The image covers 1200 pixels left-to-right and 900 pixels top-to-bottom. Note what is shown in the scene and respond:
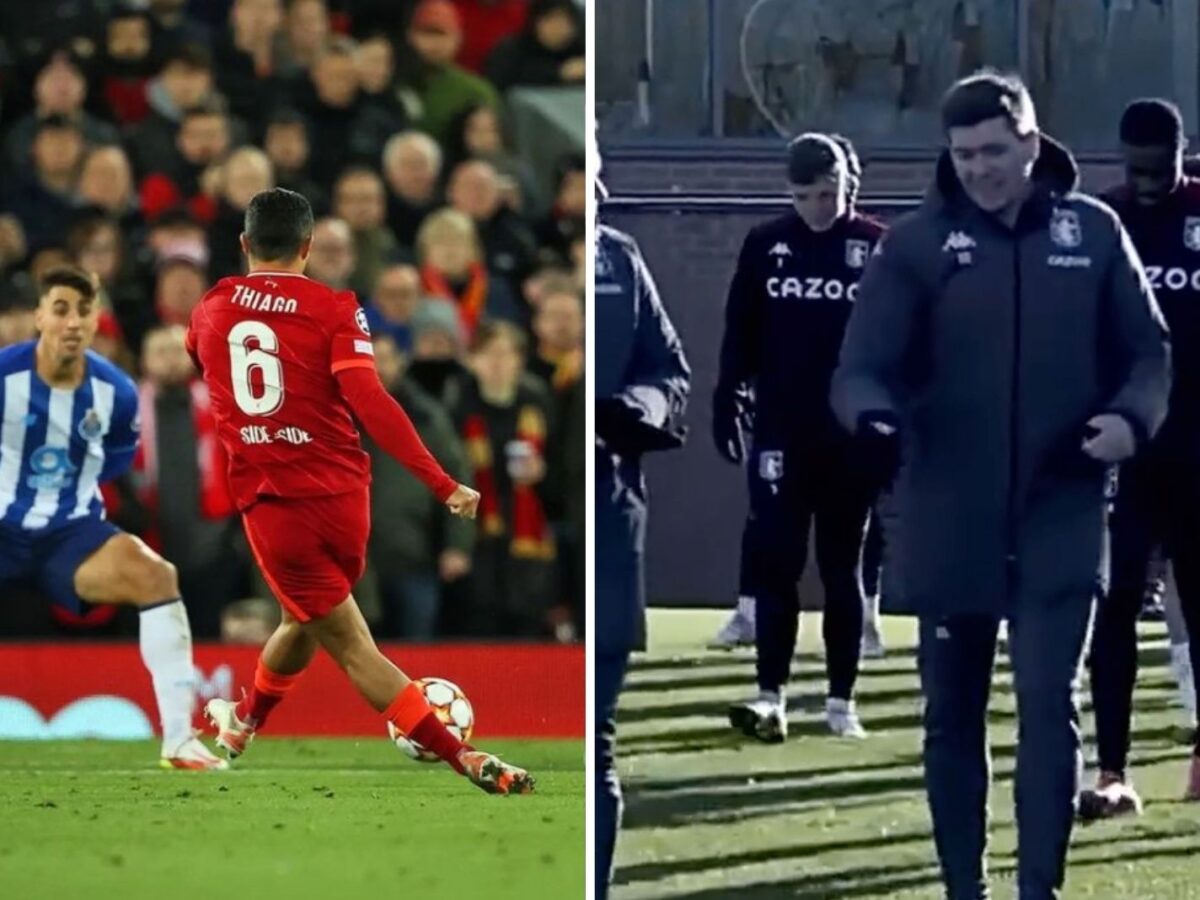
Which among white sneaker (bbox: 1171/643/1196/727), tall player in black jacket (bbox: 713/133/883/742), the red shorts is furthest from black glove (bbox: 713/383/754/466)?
white sneaker (bbox: 1171/643/1196/727)

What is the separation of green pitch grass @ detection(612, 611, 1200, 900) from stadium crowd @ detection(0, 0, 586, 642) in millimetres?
296

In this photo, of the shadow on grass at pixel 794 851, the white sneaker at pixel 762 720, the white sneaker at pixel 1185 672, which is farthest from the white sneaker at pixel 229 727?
the white sneaker at pixel 1185 672

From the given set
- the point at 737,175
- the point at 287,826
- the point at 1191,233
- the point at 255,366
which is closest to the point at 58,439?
the point at 255,366

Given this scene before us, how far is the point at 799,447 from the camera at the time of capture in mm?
3568

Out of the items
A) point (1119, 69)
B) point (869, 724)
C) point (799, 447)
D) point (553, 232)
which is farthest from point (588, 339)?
→ point (1119, 69)

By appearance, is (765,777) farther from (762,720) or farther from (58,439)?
(58,439)

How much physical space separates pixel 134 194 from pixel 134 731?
120cm

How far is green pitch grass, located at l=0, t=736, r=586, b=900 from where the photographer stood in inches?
140

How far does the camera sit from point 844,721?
356 cm

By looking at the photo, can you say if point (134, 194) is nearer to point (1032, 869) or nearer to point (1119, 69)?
point (1119, 69)

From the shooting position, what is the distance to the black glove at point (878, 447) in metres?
3.52

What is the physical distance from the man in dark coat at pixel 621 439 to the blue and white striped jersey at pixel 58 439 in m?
1.05

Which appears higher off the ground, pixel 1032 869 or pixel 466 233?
pixel 466 233

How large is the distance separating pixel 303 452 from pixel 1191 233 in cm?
197
